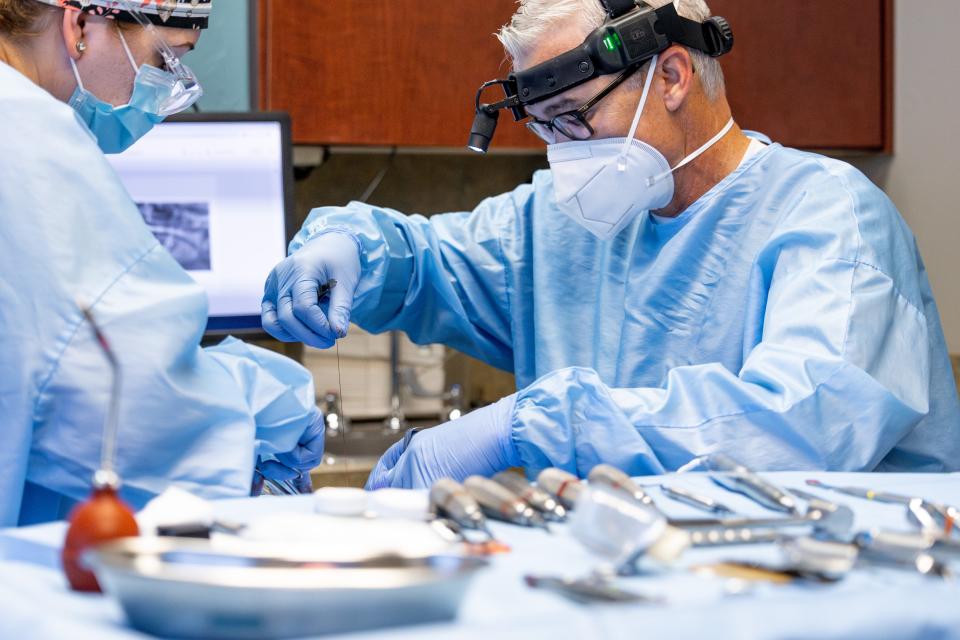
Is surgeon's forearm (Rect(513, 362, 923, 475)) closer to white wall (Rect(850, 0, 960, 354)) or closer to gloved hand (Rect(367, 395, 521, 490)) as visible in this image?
gloved hand (Rect(367, 395, 521, 490))

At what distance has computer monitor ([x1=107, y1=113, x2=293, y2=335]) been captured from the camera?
7.59 feet

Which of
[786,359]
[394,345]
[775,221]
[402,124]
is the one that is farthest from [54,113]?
[394,345]

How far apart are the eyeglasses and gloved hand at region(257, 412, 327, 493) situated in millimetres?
552

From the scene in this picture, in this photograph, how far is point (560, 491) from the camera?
0.92 m

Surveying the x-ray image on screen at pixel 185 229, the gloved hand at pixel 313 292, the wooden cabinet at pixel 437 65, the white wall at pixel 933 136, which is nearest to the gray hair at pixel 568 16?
the gloved hand at pixel 313 292

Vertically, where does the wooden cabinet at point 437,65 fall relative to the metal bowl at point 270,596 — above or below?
above

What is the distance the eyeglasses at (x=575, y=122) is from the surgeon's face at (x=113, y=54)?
528 mm

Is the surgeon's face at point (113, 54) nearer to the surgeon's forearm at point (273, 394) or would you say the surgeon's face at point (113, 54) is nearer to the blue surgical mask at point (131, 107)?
the blue surgical mask at point (131, 107)

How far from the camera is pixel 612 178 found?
5.31 feet

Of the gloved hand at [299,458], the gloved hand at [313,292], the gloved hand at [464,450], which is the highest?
the gloved hand at [313,292]

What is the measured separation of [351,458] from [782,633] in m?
1.78

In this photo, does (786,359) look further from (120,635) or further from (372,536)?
(120,635)

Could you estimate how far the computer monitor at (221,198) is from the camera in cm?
231

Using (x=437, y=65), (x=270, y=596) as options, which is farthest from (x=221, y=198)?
(x=270, y=596)
